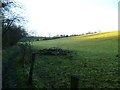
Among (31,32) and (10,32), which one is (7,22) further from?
(31,32)

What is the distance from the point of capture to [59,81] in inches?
678

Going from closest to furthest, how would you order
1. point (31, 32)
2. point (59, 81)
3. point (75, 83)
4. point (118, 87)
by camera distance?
point (75, 83), point (118, 87), point (59, 81), point (31, 32)

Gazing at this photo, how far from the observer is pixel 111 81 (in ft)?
59.5

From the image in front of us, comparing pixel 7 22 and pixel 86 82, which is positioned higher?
pixel 7 22

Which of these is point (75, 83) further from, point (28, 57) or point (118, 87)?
point (28, 57)

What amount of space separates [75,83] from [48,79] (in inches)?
401

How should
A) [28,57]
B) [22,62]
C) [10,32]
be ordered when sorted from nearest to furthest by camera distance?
[22,62] < [28,57] < [10,32]

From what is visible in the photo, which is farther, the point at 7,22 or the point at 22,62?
the point at 7,22

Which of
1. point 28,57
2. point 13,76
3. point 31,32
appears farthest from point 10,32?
point 13,76

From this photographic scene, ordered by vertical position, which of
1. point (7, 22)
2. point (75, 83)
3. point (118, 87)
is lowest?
point (118, 87)

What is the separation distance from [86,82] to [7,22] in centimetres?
3682

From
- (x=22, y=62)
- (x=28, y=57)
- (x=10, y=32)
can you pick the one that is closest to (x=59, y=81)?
(x=22, y=62)

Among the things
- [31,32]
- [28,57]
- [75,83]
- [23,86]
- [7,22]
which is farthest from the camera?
[31,32]

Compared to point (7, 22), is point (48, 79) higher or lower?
lower
